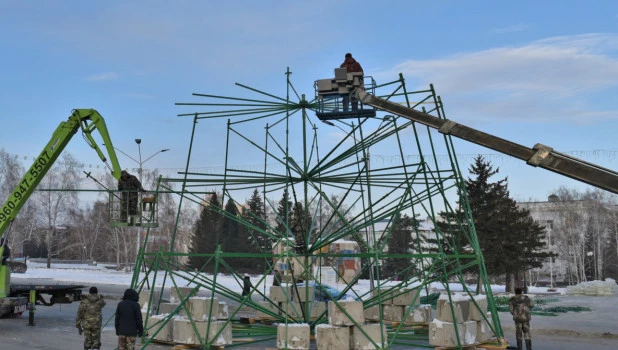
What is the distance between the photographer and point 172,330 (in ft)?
51.6

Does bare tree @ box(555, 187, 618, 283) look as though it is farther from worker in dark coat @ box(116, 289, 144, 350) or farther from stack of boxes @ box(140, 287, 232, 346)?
worker in dark coat @ box(116, 289, 144, 350)

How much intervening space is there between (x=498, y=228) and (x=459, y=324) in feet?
83.6

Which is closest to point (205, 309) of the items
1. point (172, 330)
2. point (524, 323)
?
point (172, 330)

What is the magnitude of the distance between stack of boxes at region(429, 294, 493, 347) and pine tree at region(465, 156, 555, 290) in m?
23.7

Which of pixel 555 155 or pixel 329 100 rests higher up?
pixel 329 100

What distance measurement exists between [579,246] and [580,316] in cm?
4167

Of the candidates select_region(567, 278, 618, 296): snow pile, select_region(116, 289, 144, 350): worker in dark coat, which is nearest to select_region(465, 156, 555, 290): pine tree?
select_region(567, 278, 618, 296): snow pile

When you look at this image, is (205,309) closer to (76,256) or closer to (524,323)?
(524,323)

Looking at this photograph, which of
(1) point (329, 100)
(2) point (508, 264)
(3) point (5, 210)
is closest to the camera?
(1) point (329, 100)

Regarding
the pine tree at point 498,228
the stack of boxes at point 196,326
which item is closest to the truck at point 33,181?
the stack of boxes at point 196,326

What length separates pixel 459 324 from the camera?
48.0 feet

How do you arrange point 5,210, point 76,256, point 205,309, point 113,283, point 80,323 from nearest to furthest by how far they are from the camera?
point 80,323 → point 205,309 → point 5,210 → point 113,283 → point 76,256

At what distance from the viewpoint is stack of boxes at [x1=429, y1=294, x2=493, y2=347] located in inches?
564

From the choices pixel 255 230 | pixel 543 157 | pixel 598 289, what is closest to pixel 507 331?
pixel 255 230
